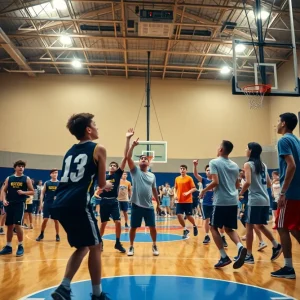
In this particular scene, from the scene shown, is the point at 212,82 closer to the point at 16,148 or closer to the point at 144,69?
the point at 144,69

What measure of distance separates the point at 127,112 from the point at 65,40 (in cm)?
684

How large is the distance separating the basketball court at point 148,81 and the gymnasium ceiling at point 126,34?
0.07m

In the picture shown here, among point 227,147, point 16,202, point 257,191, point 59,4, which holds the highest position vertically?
point 59,4

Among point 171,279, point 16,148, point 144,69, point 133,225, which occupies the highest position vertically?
point 144,69

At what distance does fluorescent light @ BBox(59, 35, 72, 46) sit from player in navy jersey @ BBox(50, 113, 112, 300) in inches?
613

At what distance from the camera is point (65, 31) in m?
17.9

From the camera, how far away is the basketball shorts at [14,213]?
6.74 meters

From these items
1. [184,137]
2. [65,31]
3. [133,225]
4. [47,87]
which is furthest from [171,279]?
[47,87]

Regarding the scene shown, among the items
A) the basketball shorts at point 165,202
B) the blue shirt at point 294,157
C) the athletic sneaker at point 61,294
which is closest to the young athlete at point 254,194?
the blue shirt at point 294,157

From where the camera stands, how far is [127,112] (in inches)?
915

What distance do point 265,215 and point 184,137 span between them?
1756cm

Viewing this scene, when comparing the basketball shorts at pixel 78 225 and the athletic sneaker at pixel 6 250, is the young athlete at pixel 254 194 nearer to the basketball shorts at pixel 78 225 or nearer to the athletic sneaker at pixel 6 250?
the basketball shorts at pixel 78 225

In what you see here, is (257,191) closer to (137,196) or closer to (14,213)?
(137,196)

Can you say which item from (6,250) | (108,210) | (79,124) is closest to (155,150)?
(108,210)
